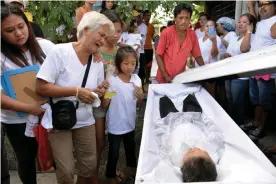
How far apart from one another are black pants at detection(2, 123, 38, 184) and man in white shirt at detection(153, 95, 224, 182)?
39.2 inches

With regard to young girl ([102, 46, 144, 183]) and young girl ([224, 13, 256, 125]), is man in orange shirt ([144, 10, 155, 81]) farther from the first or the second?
young girl ([102, 46, 144, 183])

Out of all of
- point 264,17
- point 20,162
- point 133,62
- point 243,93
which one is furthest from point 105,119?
point 264,17

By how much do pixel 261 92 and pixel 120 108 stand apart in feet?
6.15

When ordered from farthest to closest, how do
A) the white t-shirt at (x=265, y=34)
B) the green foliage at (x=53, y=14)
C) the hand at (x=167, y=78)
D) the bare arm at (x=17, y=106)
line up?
the green foliage at (x=53, y=14) → the hand at (x=167, y=78) → the white t-shirt at (x=265, y=34) → the bare arm at (x=17, y=106)

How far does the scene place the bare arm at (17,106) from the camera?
1.85m

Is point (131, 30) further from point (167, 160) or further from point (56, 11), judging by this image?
point (167, 160)

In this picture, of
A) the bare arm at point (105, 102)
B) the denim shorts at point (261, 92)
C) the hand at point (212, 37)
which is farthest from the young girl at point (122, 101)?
the hand at point (212, 37)

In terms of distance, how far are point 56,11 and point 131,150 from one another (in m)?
3.15

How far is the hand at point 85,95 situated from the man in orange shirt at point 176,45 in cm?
173

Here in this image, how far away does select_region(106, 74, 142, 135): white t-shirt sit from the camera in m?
2.63

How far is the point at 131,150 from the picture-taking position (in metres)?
2.81

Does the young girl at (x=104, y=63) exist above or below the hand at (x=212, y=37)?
below

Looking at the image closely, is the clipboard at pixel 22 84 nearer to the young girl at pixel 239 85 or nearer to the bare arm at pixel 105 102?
the bare arm at pixel 105 102

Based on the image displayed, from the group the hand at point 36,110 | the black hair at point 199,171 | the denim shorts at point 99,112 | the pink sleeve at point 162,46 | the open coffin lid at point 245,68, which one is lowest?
the black hair at point 199,171
